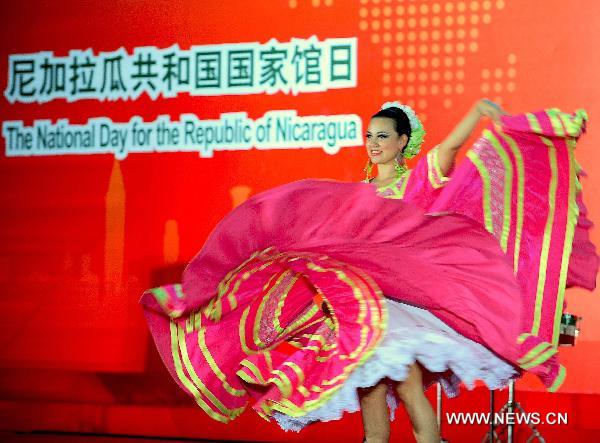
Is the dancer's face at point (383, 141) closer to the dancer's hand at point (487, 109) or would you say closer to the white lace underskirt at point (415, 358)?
the dancer's hand at point (487, 109)

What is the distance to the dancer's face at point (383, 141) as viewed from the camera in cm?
307

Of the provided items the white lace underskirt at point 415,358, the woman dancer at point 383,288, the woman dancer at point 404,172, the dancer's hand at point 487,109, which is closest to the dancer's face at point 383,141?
the woman dancer at point 404,172

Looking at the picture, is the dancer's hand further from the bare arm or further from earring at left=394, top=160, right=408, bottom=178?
earring at left=394, top=160, right=408, bottom=178

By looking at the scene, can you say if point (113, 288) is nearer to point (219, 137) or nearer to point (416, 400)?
point (219, 137)

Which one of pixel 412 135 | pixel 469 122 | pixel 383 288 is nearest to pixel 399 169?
pixel 412 135

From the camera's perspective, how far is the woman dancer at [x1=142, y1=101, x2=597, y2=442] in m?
2.38

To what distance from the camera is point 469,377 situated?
2.39 metres

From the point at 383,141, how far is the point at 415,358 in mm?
952

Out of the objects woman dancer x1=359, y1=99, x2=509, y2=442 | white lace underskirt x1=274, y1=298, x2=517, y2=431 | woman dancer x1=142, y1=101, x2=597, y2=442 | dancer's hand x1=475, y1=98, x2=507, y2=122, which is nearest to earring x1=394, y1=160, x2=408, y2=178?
woman dancer x1=359, y1=99, x2=509, y2=442

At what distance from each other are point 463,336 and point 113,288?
2635mm

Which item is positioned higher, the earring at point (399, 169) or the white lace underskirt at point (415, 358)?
the earring at point (399, 169)

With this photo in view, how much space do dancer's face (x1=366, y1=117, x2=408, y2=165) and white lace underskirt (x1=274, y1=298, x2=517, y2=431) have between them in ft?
2.40

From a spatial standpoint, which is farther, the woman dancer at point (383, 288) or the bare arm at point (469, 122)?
the bare arm at point (469, 122)

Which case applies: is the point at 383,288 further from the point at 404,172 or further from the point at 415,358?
the point at 404,172
